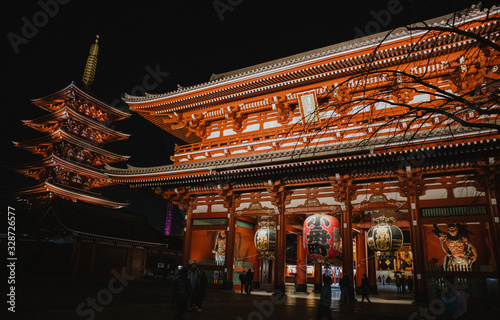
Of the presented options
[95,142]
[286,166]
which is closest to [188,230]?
[286,166]

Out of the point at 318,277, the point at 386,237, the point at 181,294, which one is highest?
the point at 386,237

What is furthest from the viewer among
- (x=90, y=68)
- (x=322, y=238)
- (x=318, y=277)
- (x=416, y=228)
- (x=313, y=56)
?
(x=90, y=68)

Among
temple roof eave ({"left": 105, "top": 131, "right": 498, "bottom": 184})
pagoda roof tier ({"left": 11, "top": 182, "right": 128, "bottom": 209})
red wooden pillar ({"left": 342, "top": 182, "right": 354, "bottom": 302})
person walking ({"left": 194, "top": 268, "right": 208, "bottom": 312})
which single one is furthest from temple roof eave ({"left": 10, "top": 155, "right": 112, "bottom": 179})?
red wooden pillar ({"left": 342, "top": 182, "right": 354, "bottom": 302})

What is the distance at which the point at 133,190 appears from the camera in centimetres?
1894

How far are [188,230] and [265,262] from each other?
6.89 m

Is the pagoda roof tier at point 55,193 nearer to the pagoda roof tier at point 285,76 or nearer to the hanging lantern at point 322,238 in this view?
the pagoda roof tier at point 285,76

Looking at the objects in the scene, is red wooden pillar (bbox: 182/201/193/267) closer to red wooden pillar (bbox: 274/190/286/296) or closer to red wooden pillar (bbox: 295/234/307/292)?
red wooden pillar (bbox: 274/190/286/296)

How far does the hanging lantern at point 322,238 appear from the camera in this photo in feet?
42.3

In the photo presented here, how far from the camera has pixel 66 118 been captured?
3297 cm

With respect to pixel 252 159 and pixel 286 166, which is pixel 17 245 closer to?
pixel 252 159

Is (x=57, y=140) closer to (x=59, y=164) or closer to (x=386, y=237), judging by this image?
(x=59, y=164)

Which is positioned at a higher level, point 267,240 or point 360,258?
point 267,240

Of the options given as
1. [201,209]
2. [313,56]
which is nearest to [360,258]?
[201,209]

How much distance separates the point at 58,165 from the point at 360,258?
2951cm
